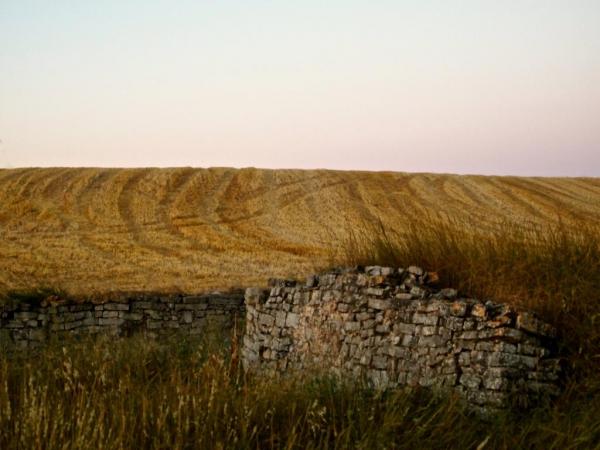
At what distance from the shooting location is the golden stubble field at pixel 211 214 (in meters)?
21.4

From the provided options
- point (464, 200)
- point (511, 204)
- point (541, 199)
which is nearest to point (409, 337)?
point (511, 204)

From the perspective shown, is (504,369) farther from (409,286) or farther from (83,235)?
(83,235)

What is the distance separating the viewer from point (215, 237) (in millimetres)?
27953

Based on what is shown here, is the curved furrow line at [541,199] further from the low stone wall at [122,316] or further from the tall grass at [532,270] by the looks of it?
the tall grass at [532,270]

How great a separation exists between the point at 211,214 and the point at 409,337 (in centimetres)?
2516

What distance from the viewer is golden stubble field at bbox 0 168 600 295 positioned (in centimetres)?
2139

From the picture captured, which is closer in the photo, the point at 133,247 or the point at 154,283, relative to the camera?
the point at 154,283

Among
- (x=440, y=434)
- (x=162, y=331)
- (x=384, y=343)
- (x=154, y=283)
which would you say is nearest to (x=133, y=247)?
(x=154, y=283)

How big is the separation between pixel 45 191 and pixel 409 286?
30.4 m

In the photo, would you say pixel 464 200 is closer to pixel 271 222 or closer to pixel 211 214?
pixel 271 222

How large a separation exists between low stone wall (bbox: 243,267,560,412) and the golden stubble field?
860 cm

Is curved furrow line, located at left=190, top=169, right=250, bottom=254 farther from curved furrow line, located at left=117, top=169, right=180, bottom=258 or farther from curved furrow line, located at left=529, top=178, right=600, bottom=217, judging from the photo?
curved furrow line, located at left=529, top=178, right=600, bottom=217

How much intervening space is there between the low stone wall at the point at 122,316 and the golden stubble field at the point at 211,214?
91.4 inches

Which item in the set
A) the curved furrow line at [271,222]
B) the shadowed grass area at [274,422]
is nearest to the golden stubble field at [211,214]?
the curved furrow line at [271,222]
